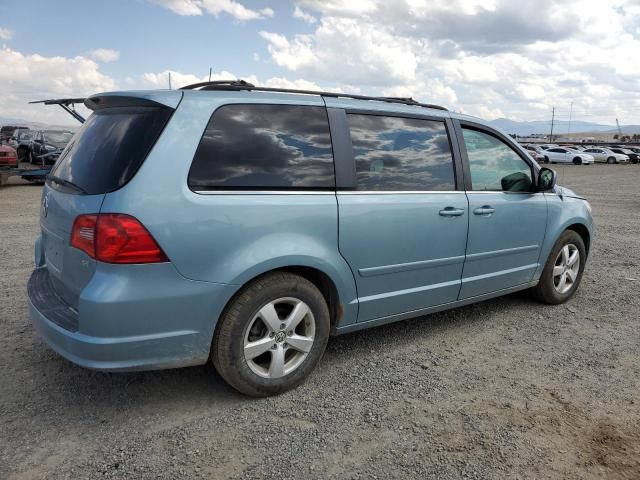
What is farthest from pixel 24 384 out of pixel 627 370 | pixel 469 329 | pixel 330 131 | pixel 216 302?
pixel 627 370

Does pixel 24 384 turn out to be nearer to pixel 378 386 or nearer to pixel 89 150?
pixel 89 150

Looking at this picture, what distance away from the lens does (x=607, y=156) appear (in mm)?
46312

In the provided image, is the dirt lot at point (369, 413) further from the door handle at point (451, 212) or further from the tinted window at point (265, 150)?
the tinted window at point (265, 150)

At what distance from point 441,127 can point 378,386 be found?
6.40 feet

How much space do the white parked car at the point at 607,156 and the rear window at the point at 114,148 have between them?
50195 millimetres

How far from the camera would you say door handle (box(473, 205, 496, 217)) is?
159 inches

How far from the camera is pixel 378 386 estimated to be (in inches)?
133

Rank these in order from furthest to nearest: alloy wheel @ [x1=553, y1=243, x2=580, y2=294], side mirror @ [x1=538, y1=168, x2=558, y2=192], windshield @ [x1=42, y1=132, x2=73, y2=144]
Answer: windshield @ [x1=42, y1=132, x2=73, y2=144], alloy wheel @ [x1=553, y1=243, x2=580, y2=294], side mirror @ [x1=538, y1=168, x2=558, y2=192]

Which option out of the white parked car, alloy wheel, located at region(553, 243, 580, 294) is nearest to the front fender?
alloy wheel, located at region(553, 243, 580, 294)

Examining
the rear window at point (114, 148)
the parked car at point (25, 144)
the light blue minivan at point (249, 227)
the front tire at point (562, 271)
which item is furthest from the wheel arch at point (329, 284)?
the parked car at point (25, 144)

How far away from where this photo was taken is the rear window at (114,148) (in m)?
2.73

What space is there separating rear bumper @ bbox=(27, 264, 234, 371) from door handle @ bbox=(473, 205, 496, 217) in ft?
6.84

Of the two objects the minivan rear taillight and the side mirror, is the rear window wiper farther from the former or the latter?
the side mirror

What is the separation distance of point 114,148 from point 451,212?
2.28 meters
